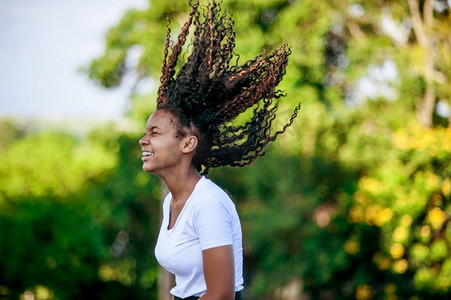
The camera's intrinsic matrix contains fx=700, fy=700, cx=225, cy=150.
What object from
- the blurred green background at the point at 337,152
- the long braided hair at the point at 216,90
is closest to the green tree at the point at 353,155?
the blurred green background at the point at 337,152

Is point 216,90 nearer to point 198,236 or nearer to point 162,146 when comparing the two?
point 162,146

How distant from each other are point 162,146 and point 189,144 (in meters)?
0.11

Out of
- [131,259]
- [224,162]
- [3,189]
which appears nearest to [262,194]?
[131,259]

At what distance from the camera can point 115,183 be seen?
14.3 m

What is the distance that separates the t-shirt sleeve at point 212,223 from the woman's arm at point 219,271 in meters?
0.02

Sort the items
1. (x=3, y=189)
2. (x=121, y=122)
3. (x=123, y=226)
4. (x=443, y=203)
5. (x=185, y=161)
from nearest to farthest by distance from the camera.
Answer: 1. (x=185, y=161)
2. (x=443, y=203)
3. (x=121, y=122)
4. (x=123, y=226)
5. (x=3, y=189)

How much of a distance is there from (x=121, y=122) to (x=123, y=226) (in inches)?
92.7

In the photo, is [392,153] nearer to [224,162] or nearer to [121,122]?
[121,122]

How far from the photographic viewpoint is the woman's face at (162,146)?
268 cm

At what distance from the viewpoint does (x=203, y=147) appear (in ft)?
9.23

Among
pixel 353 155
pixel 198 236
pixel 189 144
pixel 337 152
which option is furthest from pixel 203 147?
pixel 337 152

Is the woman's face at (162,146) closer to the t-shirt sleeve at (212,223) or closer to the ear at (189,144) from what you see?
the ear at (189,144)

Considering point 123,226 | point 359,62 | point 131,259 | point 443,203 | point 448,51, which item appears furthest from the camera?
point 131,259

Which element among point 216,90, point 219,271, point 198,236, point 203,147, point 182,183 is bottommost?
point 219,271
